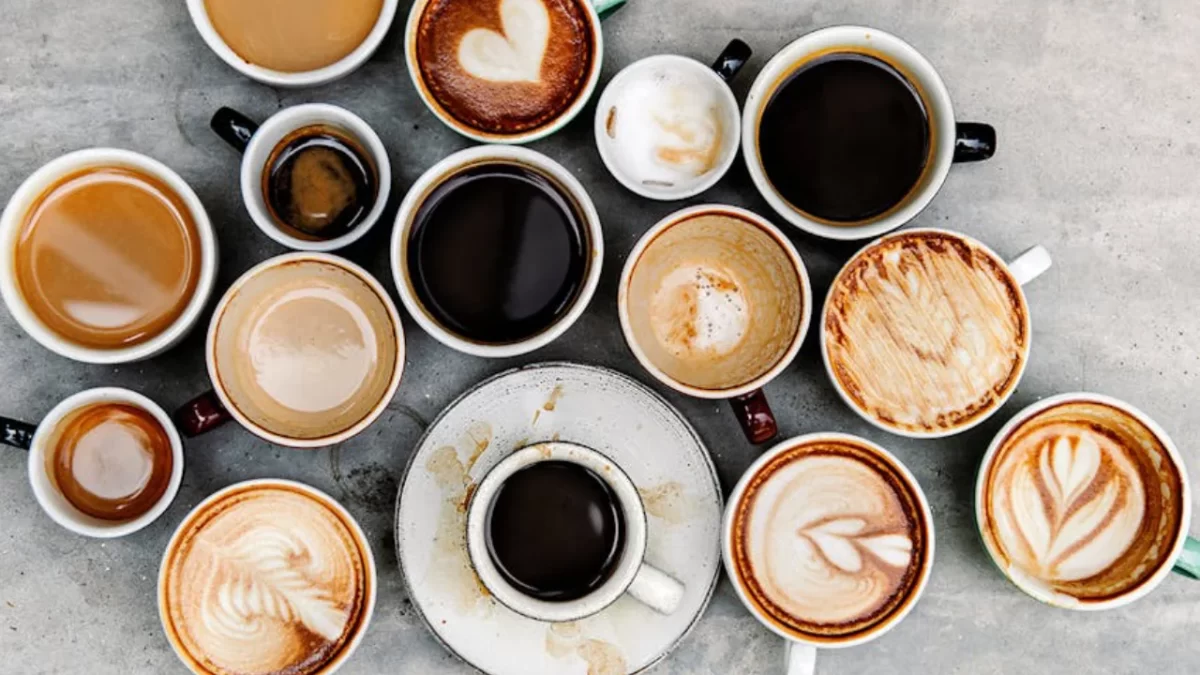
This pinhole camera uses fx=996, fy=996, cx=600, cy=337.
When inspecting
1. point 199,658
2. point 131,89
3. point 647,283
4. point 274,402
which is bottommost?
point 199,658

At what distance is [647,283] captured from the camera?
1492 millimetres

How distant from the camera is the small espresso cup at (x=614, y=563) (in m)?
1.27

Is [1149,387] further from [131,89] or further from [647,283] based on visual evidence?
[131,89]

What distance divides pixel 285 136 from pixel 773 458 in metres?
0.87

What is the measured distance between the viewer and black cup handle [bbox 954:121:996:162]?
147cm

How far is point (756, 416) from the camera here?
1443 mm

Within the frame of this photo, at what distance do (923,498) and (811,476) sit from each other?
16 centimetres

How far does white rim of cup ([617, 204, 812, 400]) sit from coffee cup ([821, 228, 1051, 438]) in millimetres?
77

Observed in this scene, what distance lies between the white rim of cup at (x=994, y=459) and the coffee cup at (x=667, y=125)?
58 centimetres

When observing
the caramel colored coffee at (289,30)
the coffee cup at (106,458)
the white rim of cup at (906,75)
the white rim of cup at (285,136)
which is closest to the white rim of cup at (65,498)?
the coffee cup at (106,458)

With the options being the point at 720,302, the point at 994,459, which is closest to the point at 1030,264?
the point at 994,459

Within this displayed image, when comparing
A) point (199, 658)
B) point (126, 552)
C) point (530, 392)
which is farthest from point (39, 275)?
point (530, 392)

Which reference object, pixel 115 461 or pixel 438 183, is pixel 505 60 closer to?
pixel 438 183

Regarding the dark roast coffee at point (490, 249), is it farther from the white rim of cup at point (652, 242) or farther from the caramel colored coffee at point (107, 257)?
the caramel colored coffee at point (107, 257)
